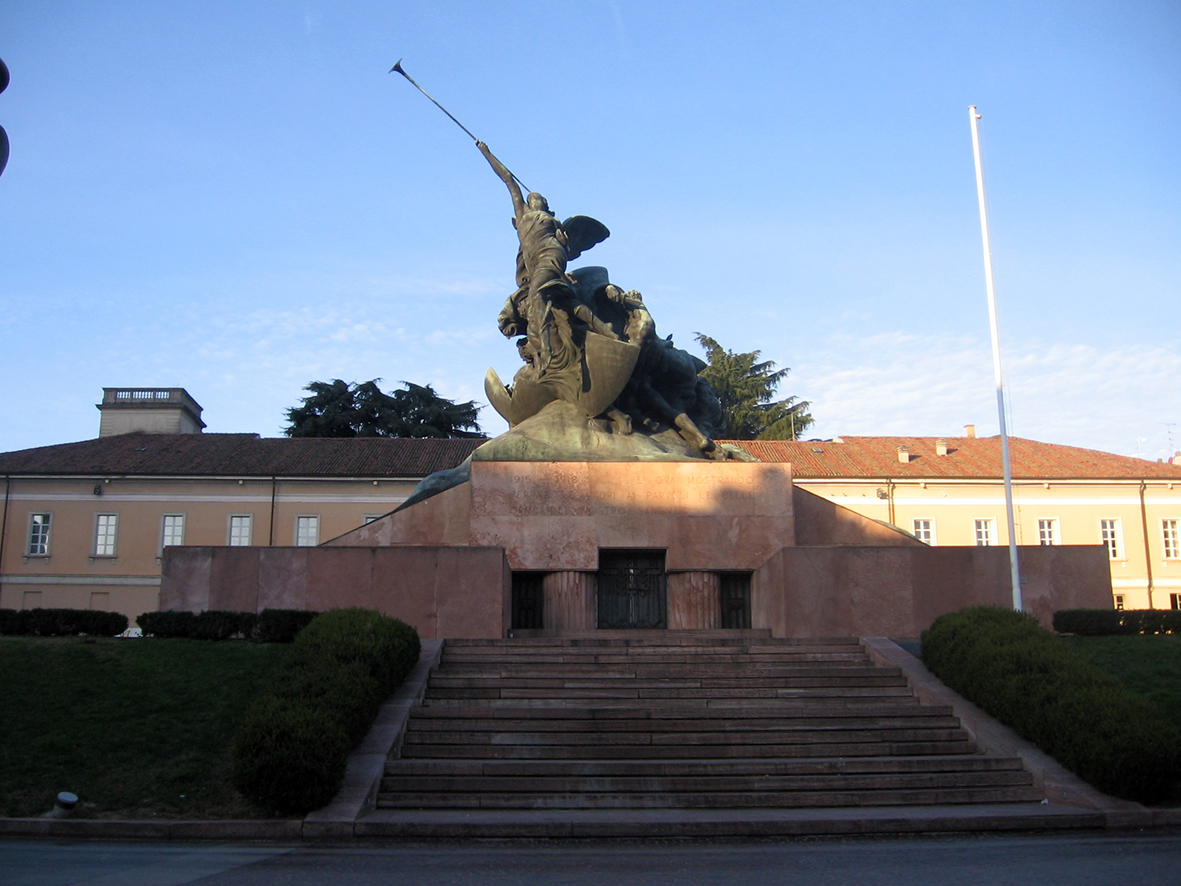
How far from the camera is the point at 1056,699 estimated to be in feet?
37.1

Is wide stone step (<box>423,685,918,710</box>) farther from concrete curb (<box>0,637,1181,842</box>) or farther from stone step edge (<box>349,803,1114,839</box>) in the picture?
stone step edge (<box>349,803,1114,839</box>)

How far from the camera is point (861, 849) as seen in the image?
8.85 meters

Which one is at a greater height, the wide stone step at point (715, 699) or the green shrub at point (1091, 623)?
the green shrub at point (1091, 623)

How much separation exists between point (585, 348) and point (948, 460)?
36195 millimetres

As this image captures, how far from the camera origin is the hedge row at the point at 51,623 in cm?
1543

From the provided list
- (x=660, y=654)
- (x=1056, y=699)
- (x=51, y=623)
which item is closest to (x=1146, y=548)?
(x=660, y=654)

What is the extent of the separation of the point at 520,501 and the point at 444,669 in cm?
425

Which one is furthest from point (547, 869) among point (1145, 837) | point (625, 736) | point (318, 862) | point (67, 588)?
point (67, 588)

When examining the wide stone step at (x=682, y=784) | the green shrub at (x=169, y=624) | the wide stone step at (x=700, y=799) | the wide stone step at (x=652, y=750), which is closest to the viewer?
the wide stone step at (x=700, y=799)

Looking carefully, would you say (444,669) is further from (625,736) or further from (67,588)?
(67,588)

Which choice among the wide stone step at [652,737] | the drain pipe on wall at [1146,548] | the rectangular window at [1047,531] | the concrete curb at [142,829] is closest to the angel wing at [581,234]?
the wide stone step at [652,737]

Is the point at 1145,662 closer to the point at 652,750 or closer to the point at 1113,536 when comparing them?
the point at 652,750

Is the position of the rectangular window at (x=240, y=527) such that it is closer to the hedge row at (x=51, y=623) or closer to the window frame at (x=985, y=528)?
the hedge row at (x=51, y=623)

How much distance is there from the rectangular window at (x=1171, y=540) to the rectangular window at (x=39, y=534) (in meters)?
49.4
